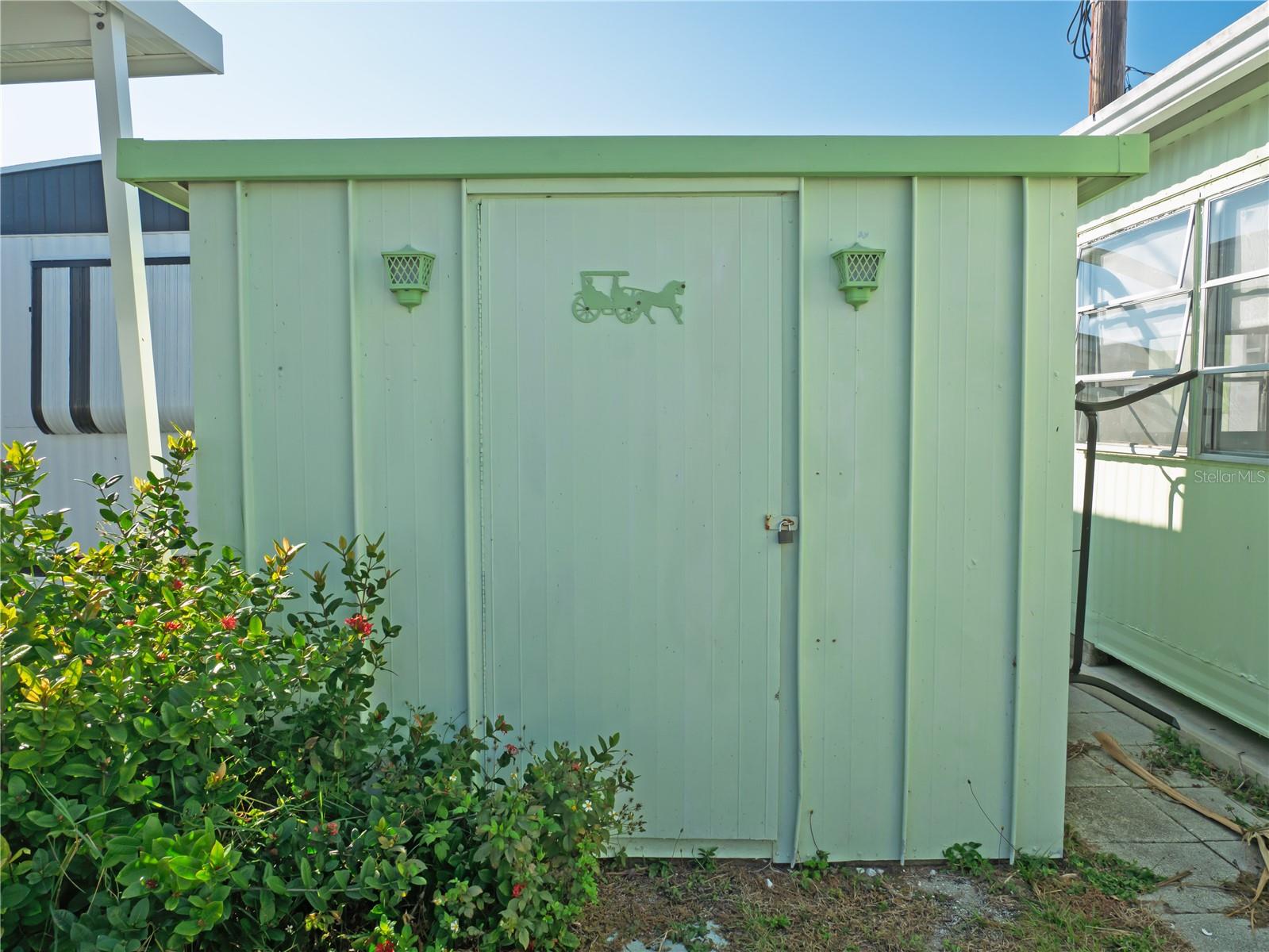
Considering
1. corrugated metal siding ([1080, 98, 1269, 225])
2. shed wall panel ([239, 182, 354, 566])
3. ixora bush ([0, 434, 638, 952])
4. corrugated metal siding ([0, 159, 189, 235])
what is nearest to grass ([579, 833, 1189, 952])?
ixora bush ([0, 434, 638, 952])

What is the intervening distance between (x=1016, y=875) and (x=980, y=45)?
642 centimetres

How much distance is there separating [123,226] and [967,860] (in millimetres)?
3763

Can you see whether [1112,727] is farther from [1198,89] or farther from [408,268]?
[408,268]

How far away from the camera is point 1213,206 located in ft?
12.6

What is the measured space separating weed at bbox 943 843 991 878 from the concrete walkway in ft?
1.54

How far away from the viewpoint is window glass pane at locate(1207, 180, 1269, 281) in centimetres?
351

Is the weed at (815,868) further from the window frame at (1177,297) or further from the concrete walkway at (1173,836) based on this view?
the window frame at (1177,297)

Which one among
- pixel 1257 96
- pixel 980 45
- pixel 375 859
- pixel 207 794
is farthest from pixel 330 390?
pixel 980 45

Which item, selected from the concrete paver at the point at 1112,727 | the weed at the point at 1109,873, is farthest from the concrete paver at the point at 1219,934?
the concrete paver at the point at 1112,727

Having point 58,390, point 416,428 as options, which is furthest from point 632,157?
point 58,390

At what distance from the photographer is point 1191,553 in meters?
3.95

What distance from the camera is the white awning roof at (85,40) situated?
10.1 feet

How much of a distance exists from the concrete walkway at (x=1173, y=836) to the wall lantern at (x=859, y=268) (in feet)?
6.99

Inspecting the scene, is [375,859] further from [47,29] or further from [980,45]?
[980,45]
